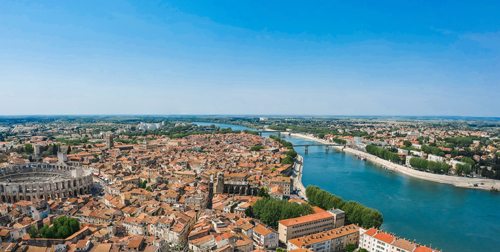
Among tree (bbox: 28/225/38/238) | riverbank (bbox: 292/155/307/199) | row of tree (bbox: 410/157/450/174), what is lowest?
riverbank (bbox: 292/155/307/199)

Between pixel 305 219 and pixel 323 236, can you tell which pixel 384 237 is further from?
pixel 305 219

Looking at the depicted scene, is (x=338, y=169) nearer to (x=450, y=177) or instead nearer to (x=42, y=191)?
(x=450, y=177)

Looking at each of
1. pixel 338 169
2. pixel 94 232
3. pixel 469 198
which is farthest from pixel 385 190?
pixel 94 232

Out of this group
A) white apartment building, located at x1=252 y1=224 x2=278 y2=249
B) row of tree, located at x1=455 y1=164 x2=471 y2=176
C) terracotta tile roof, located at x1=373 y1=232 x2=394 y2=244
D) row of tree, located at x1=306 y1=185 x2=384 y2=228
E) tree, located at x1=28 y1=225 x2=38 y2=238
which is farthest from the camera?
row of tree, located at x1=455 y1=164 x2=471 y2=176

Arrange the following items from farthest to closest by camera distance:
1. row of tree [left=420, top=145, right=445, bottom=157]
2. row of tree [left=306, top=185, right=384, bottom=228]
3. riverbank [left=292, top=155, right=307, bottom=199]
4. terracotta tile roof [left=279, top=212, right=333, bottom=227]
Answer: row of tree [left=420, top=145, right=445, bottom=157] → riverbank [left=292, top=155, right=307, bottom=199] → row of tree [left=306, top=185, right=384, bottom=228] → terracotta tile roof [left=279, top=212, right=333, bottom=227]

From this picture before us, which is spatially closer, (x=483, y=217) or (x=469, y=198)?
(x=483, y=217)

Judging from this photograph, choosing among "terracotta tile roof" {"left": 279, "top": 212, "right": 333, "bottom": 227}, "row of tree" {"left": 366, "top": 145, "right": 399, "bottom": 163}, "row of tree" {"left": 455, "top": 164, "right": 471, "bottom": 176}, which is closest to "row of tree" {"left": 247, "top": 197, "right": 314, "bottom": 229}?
"terracotta tile roof" {"left": 279, "top": 212, "right": 333, "bottom": 227}

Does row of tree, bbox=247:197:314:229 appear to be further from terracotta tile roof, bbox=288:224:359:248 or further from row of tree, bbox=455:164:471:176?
row of tree, bbox=455:164:471:176
